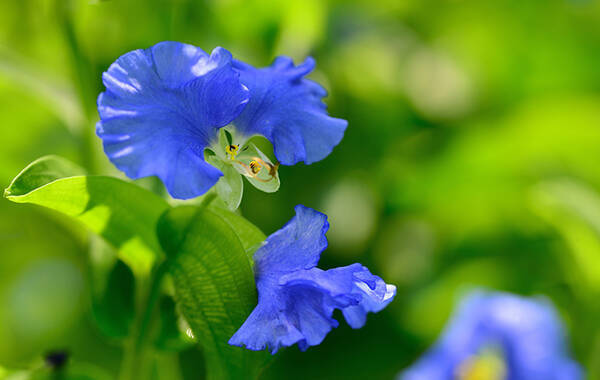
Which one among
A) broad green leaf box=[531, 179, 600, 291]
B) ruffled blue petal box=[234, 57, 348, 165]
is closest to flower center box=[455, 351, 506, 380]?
broad green leaf box=[531, 179, 600, 291]

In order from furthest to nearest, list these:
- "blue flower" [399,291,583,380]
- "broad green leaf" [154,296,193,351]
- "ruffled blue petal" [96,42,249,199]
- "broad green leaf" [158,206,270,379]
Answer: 1. "blue flower" [399,291,583,380]
2. "broad green leaf" [154,296,193,351]
3. "broad green leaf" [158,206,270,379]
4. "ruffled blue petal" [96,42,249,199]

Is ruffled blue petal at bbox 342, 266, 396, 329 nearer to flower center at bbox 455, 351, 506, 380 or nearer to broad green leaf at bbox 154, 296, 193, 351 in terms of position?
broad green leaf at bbox 154, 296, 193, 351

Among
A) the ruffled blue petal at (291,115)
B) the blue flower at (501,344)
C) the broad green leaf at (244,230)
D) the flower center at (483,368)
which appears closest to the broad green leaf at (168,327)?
A: the broad green leaf at (244,230)

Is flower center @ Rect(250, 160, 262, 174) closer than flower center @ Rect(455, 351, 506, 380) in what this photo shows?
Yes

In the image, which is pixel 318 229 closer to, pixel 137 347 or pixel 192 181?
pixel 192 181

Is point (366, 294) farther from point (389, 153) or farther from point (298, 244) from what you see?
point (389, 153)

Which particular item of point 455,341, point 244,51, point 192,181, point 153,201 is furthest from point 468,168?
point 192,181
